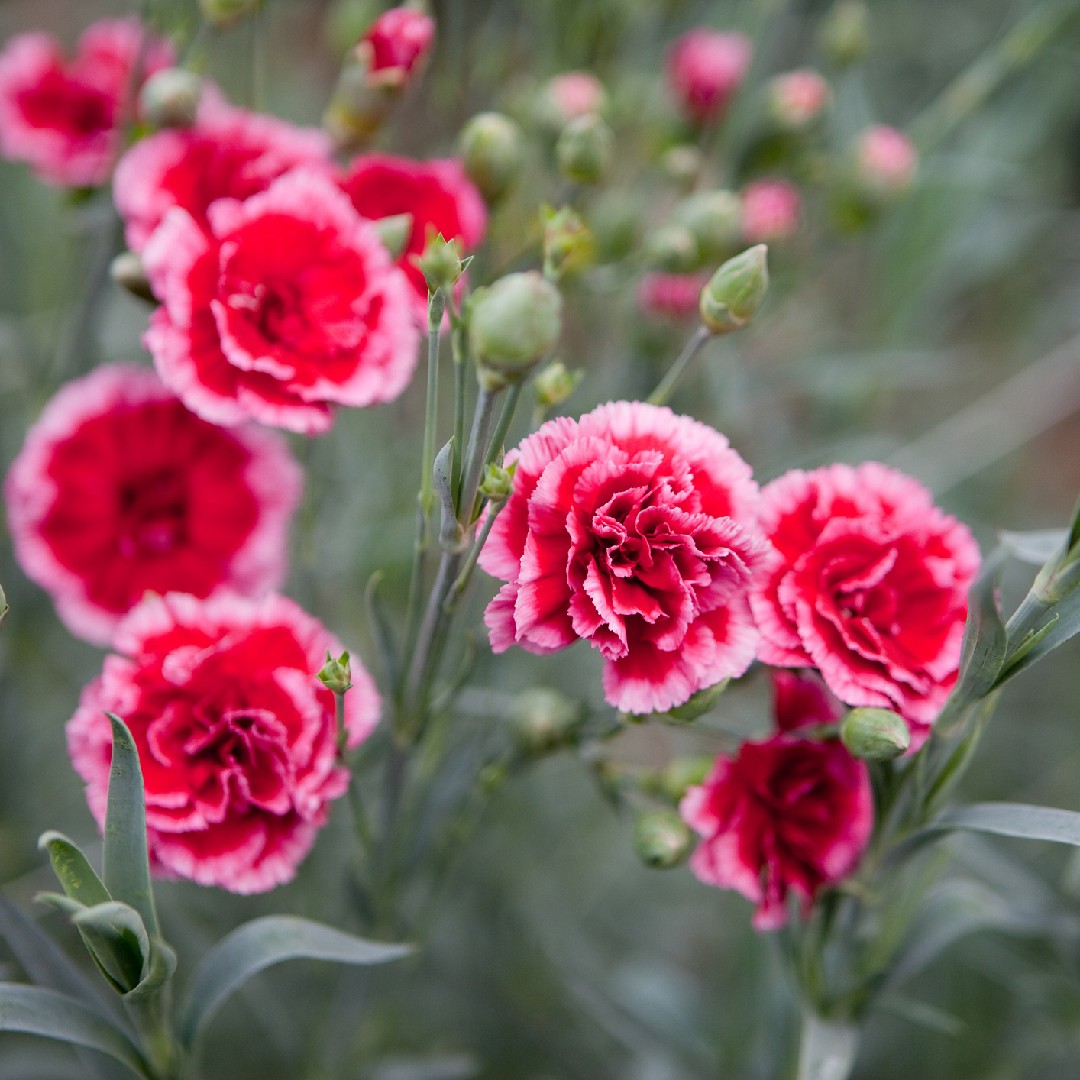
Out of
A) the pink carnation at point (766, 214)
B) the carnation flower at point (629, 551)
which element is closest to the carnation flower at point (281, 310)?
the carnation flower at point (629, 551)

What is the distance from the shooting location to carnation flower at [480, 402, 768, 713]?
0.46 metres

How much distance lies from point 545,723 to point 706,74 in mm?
648

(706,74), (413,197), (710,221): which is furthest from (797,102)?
(413,197)

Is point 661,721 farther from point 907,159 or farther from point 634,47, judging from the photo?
point 634,47

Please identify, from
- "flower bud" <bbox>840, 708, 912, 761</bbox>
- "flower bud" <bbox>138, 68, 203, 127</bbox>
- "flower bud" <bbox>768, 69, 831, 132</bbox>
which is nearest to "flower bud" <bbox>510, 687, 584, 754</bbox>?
"flower bud" <bbox>840, 708, 912, 761</bbox>

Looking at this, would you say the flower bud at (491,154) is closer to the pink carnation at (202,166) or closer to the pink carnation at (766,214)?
the pink carnation at (202,166)

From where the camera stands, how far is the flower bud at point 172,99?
69 centimetres

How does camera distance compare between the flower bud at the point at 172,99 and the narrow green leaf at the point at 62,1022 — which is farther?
the flower bud at the point at 172,99

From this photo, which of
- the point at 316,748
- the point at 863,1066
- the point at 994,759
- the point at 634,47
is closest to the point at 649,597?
the point at 316,748

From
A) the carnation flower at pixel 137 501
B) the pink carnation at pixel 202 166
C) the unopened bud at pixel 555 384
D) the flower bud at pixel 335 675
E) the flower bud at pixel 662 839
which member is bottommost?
the flower bud at pixel 662 839

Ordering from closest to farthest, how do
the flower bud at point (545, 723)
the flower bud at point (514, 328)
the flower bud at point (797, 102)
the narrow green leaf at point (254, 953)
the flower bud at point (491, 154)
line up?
the flower bud at point (514, 328) < the narrow green leaf at point (254, 953) < the flower bud at point (545, 723) < the flower bud at point (491, 154) < the flower bud at point (797, 102)

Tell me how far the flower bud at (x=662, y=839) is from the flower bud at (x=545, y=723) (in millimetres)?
68

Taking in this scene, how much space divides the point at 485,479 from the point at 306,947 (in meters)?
0.25

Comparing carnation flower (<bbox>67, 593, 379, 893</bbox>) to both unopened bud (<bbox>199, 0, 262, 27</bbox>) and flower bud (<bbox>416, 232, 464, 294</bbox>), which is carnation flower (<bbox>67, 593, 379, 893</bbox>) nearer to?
flower bud (<bbox>416, 232, 464, 294</bbox>)
